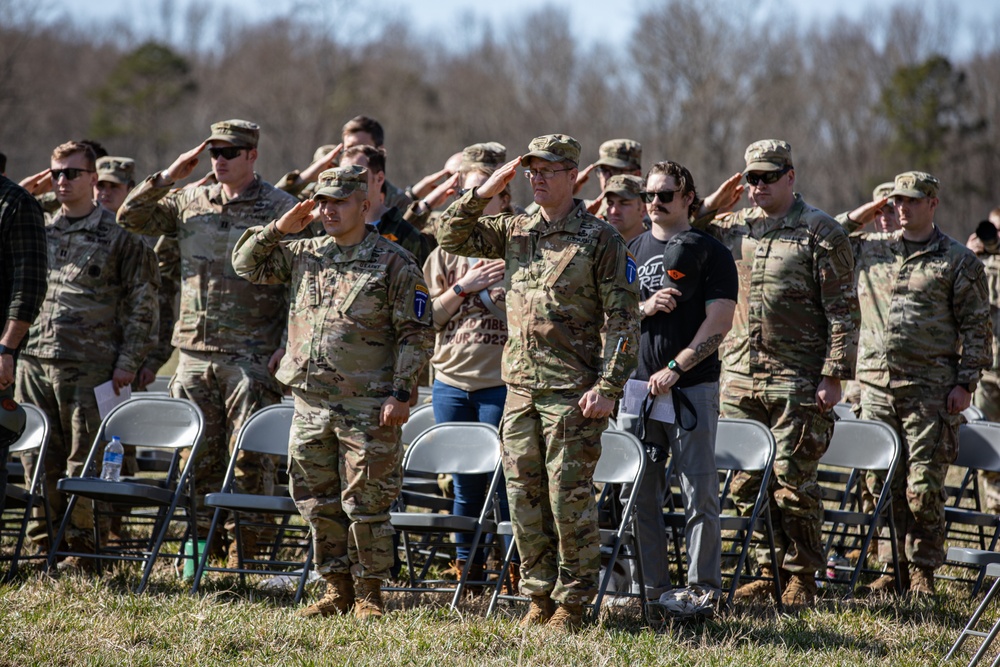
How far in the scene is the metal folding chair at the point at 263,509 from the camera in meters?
5.83

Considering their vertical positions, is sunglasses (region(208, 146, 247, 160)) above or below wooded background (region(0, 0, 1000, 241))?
below

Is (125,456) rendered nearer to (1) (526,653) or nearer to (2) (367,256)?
(2) (367,256)

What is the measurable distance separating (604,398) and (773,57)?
144 ft

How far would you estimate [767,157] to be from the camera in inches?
250

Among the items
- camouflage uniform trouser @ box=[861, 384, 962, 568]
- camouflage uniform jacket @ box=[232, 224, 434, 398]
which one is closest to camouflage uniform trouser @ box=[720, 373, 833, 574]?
camouflage uniform trouser @ box=[861, 384, 962, 568]

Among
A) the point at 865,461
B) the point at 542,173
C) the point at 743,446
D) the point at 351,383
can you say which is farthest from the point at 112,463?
the point at 865,461

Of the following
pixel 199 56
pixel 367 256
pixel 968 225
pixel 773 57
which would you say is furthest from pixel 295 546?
pixel 199 56

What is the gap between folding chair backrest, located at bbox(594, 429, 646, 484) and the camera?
18.9 feet

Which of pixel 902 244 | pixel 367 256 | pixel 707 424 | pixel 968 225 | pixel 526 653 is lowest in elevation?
pixel 526 653

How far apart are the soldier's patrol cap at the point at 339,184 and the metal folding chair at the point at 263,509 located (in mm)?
1385

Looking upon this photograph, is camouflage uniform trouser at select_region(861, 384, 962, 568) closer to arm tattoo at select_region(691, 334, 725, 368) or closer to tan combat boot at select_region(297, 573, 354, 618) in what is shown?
arm tattoo at select_region(691, 334, 725, 368)

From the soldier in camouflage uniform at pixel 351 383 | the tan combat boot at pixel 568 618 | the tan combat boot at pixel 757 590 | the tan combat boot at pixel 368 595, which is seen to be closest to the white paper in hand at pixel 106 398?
the soldier in camouflage uniform at pixel 351 383

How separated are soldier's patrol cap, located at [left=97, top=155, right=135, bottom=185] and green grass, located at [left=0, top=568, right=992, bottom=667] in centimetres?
309

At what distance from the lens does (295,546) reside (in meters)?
6.78
